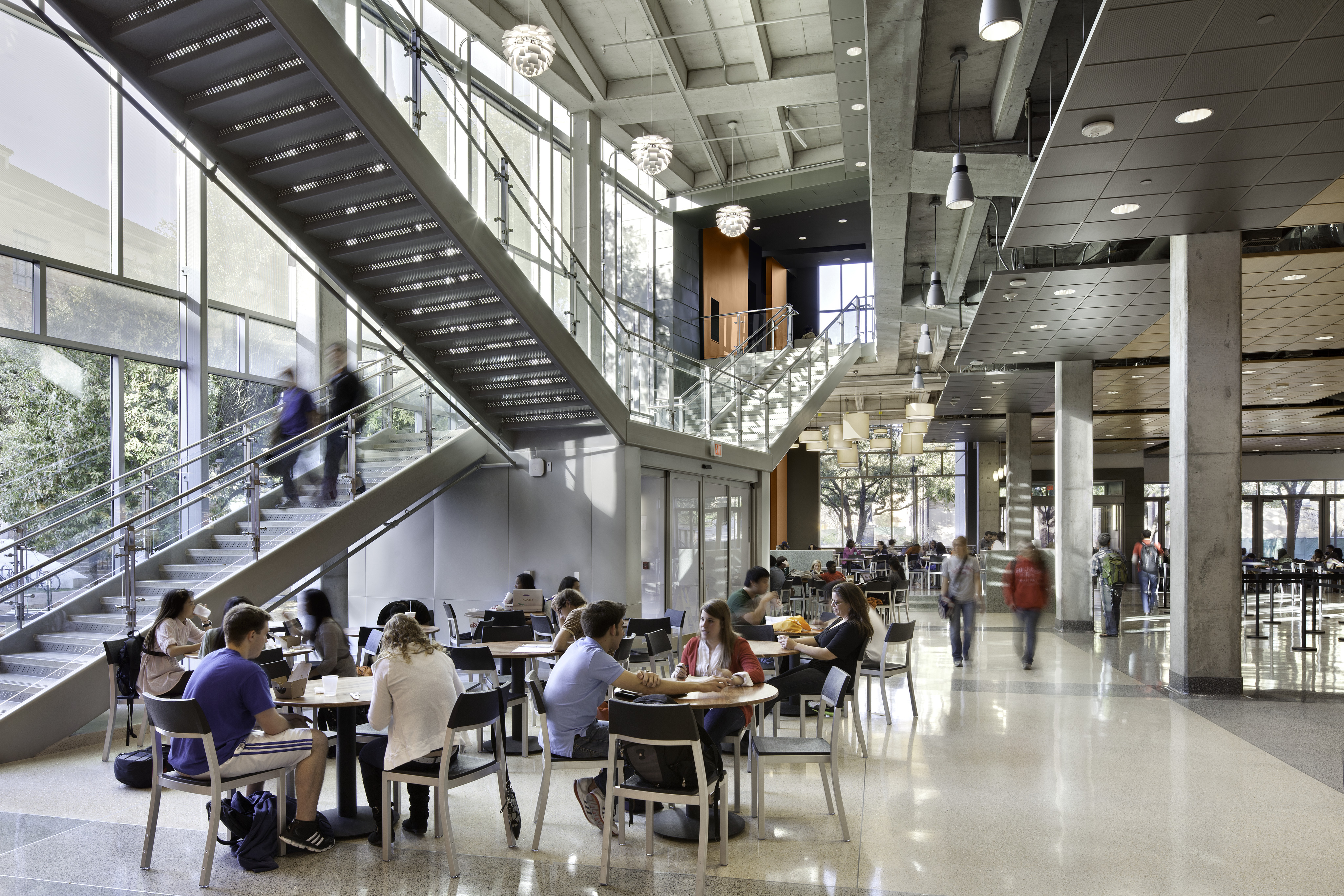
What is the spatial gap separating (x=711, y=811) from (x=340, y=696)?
2.18 metres

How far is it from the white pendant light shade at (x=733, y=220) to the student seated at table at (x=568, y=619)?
401 inches

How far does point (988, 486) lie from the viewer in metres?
30.7

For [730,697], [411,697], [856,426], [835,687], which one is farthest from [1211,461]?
[856,426]

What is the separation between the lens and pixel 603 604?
5.18 metres

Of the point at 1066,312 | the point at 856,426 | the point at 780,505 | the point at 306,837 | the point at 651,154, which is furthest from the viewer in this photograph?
the point at 780,505

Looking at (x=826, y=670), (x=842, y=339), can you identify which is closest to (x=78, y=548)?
(x=826, y=670)

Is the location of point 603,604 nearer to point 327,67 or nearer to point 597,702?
point 597,702

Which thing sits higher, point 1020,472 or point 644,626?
point 1020,472

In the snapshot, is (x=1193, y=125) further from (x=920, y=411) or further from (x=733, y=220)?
(x=920, y=411)

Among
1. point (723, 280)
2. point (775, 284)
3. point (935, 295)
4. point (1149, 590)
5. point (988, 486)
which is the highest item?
point (775, 284)

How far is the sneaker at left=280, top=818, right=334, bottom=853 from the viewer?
4.88 metres

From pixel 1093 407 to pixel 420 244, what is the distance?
1739 cm

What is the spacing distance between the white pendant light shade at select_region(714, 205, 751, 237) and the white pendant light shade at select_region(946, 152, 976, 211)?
8011mm

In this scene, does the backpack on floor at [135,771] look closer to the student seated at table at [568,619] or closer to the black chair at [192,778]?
the black chair at [192,778]
